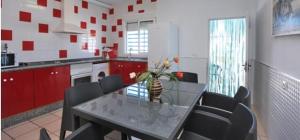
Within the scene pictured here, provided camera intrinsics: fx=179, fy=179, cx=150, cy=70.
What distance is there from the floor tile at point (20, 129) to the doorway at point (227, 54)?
3376 mm

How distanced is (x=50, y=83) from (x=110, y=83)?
4.91 feet

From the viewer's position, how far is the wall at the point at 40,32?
3.09 metres

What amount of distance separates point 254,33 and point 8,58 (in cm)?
429

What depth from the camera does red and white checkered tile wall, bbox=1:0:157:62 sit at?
314 centimetres

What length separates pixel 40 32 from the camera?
11.7 feet

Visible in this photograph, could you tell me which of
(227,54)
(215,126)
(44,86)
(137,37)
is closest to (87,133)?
(215,126)

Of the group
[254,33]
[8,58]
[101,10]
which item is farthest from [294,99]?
[101,10]

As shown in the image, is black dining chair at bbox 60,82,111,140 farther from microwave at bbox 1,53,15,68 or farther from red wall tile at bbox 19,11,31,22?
red wall tile at bbox 19,11,31,22

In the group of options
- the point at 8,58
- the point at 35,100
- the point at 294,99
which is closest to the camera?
the point at 294,99

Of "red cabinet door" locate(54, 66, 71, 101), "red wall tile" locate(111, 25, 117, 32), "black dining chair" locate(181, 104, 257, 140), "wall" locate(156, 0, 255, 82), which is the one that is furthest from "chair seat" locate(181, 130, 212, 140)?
"red wall tile" locate(111, 25, 117, 32)

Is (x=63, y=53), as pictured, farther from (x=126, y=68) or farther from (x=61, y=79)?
(x=126, y=68)

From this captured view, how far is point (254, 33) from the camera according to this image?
3416 millimetres

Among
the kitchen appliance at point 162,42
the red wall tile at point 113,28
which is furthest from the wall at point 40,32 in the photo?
the kitchen appliance at point 162,42

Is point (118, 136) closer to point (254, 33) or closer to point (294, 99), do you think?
point (294, 99)
